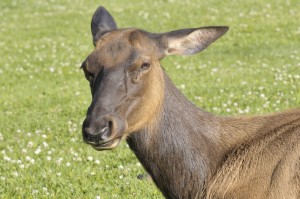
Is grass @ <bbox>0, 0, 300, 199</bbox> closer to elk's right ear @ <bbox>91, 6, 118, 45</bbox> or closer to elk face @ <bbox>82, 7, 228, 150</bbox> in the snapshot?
elk's right ear @ <bbox>91, 6, 118, 45</bbox>

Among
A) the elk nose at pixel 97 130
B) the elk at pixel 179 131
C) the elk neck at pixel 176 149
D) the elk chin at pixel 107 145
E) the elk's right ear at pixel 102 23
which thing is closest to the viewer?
the elk nose at pixel 97 130

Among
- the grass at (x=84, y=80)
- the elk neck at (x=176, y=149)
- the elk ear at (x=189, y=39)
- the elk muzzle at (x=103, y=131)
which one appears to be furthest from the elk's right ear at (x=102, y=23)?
the grass at (x=84, y=80)

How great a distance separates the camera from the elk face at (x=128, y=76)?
18.9 feet

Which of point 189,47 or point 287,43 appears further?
point 287,43

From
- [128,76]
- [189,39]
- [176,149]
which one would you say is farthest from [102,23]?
[176,149]

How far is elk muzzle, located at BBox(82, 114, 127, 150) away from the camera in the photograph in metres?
5.61

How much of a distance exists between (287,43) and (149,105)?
12.0m

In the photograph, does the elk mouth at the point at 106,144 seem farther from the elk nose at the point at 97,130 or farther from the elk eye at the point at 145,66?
the elk eye at the point at 145,66

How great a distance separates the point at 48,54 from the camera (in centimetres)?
1803

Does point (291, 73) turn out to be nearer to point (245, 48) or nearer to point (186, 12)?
point (245, 48)

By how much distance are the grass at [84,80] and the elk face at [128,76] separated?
89.1 inches

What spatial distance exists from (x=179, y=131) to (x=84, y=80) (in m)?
9.03

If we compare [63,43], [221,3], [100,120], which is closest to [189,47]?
[100,120]

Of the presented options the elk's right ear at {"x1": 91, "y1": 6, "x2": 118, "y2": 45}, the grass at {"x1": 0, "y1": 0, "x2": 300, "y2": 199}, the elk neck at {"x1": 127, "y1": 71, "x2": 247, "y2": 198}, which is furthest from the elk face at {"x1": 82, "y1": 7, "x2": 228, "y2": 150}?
the grass at {"x1": 0, "y1": 0, "x2": 300, "y2": 199}
